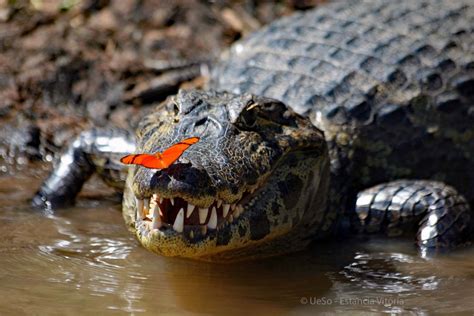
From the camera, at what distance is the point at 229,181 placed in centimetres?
366

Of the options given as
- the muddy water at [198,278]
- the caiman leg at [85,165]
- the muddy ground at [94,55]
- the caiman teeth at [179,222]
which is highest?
the muddy ground at [94,55]

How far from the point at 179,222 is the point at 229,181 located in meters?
0.31

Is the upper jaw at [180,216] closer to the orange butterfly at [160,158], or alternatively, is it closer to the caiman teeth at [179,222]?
the caiman teeth at [179,222]

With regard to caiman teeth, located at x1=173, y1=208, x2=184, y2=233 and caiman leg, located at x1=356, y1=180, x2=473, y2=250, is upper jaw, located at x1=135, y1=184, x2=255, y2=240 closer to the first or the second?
caiman teeth, located at x1=173, y1=208, x2=184, y2=233

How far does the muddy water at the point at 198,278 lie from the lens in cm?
356

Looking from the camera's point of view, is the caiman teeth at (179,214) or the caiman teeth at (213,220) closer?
the caiman teeth at (179,214)

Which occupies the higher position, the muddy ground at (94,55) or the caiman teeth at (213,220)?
the muddy ground at (94,55)

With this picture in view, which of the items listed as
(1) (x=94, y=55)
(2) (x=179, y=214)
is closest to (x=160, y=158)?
(2) (x=179, y=214)

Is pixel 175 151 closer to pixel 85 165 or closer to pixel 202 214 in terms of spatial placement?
pixel 202 214

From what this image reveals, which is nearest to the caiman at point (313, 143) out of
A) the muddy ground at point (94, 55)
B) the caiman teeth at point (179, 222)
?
the caiman teeth at point (179, 222)

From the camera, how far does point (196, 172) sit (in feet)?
11.4

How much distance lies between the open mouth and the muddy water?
0.31m

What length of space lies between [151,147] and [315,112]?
48.1 inches

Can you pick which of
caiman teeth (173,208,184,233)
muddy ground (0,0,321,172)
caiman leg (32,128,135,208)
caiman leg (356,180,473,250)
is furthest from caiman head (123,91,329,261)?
muddy ground (0,0,321,172)
